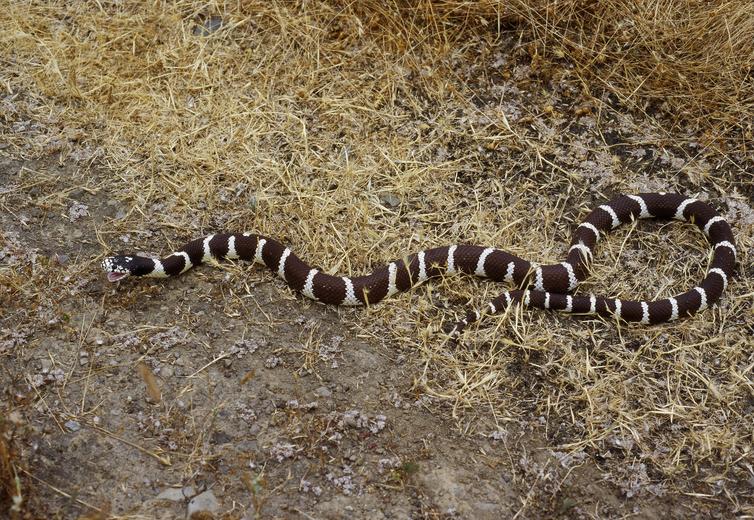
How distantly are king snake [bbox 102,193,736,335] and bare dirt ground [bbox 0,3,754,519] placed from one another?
0.38 ft

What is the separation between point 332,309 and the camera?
552cm

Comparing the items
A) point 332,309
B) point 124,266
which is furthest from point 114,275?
point 332,309

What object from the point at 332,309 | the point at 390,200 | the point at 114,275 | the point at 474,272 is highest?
the point at 390,200

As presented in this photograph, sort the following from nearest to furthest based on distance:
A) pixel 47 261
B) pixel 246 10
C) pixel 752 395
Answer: pixel 752 395
pixel 47 261
pixel 246 10

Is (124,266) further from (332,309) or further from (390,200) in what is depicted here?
(390,200)

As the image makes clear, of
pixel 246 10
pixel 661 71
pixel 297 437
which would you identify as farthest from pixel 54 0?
pixel 661 71

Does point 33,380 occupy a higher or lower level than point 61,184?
lower

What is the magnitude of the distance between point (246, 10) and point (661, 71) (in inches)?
155

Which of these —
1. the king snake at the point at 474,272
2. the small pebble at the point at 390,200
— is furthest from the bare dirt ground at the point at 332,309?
the king snake at the point at 474,272

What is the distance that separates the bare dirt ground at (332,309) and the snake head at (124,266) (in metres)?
0.16

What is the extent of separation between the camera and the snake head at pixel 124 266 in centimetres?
537

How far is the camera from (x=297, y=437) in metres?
4.58

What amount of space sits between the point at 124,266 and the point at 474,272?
267cm

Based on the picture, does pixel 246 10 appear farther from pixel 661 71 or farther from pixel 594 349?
pixel 594 349
